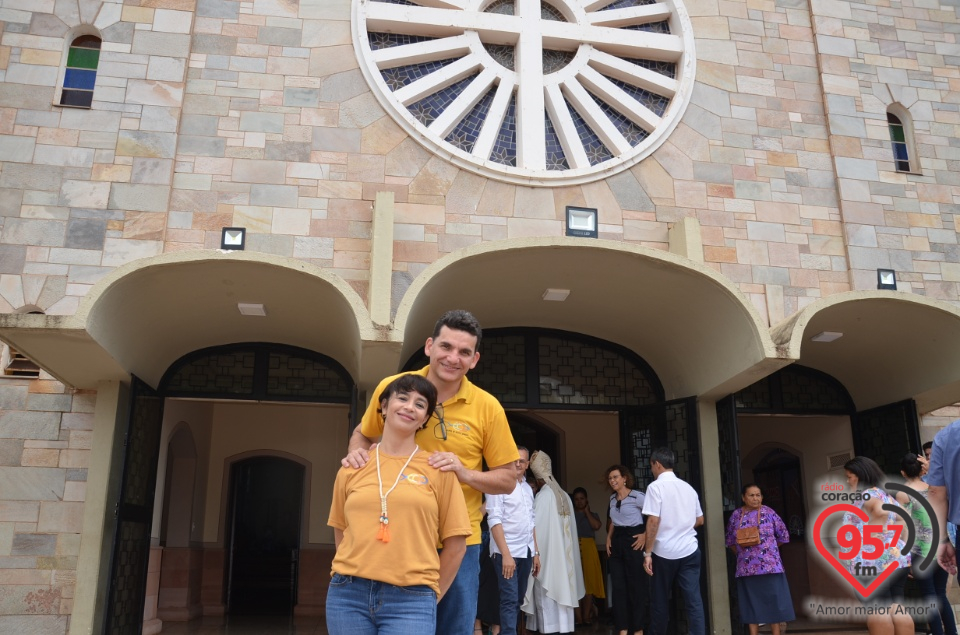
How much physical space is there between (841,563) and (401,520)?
4988 millimetres

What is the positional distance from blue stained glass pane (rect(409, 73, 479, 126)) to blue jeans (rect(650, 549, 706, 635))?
489 cm

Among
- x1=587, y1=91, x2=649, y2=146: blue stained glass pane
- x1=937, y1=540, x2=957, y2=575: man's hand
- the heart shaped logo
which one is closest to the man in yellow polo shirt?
x1=937, y1=540, x2=957, y2=575: man's hand

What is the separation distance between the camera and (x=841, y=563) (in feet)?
22.0

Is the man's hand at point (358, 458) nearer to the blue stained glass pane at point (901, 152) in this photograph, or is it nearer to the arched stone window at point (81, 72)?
the arched stone window at point (81, 72)

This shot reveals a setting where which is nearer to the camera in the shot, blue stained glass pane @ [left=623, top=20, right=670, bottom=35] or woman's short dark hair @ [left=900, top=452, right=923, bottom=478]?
woman's short dark hair @ [left=900, top=452, right=923, bottom=478]

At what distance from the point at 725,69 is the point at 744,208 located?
172cm

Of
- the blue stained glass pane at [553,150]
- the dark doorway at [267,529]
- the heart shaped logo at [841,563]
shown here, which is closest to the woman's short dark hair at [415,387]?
the heart shaped logo at [841,563]

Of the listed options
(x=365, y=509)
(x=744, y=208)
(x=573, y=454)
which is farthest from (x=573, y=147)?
(x=365, y=509)

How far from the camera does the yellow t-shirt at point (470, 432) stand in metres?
3.39

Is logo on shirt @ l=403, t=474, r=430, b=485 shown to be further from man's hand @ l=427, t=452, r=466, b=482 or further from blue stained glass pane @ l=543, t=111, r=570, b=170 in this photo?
blue stained glass pane @ l=543, t=111, r=570, b=170

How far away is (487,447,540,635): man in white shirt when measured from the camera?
21.0 ft

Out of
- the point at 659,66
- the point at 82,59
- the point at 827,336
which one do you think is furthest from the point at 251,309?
the point at 827,336

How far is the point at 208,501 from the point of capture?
12539mm

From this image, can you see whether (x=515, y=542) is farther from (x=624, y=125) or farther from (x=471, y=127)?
(x=624, y=125)
